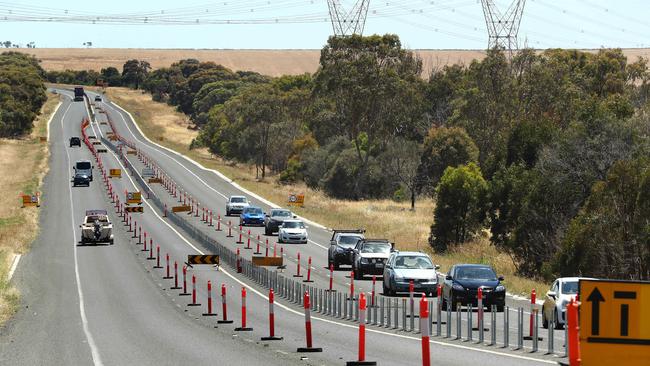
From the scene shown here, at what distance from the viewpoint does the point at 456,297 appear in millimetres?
31812

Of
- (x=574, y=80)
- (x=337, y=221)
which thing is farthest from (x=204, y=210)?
(x=574, y=80)

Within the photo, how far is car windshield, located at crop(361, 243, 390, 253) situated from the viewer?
46188 mm

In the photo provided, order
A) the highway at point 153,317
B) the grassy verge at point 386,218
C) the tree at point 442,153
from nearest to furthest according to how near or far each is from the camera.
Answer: the highway at point 153,317 < the grassy verge at point 386,218 < the tree at point 442,153

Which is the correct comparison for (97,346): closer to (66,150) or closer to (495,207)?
(495,207)

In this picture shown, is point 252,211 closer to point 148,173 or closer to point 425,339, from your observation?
point 148,173

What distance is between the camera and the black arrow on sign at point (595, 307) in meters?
11.0

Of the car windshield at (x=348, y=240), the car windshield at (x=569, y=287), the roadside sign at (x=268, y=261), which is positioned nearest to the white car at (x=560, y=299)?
the car windshield at (x=569, y=287)

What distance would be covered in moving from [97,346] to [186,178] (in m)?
85.5

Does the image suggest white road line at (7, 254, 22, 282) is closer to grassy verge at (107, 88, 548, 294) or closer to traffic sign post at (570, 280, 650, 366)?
grassy verge at (107, 88, 548, 294)

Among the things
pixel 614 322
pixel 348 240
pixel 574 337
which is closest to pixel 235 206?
pixel 348 240

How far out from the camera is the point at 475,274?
32844mm

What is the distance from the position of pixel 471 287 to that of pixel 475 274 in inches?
37.2

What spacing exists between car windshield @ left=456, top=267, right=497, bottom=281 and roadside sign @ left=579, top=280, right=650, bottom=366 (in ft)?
69.9

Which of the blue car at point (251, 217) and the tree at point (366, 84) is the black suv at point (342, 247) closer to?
the blue car at point (251, 217)
